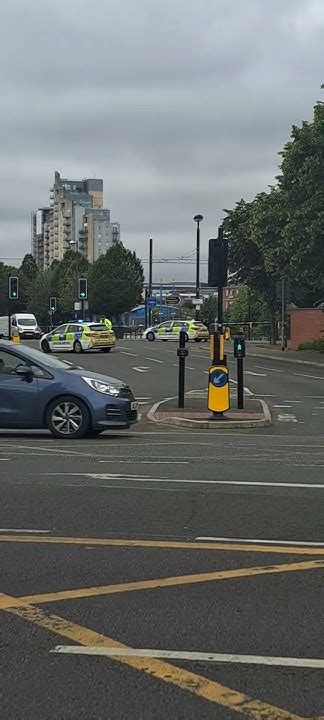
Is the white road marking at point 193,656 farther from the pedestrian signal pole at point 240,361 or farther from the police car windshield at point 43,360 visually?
the pedestrian signal pole at point 240,361

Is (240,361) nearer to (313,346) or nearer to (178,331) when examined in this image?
(313,346)

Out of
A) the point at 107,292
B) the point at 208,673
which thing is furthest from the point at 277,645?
the point at 107,292

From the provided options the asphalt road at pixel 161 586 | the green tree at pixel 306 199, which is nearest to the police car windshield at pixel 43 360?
the asphalt road at pixel 161 586

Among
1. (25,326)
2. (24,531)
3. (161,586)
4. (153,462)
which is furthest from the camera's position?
(25,326)

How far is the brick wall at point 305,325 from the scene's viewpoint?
49.4 m

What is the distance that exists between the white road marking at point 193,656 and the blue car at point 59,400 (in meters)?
9.31

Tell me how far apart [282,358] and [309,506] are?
33208mm

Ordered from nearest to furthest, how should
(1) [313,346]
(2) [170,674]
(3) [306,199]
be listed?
1. (2) [170,674]
2. (3) [306,199]
3. (1) [313,346]

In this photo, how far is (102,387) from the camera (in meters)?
14.2

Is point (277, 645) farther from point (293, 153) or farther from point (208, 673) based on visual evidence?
point (293, 153)

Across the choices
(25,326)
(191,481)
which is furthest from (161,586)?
(25,326)

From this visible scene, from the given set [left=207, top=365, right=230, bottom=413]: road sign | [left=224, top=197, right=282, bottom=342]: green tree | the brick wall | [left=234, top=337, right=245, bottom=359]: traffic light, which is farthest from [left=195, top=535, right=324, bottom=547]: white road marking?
the brick wall

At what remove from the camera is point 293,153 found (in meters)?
36.3

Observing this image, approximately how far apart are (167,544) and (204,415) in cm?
1097
